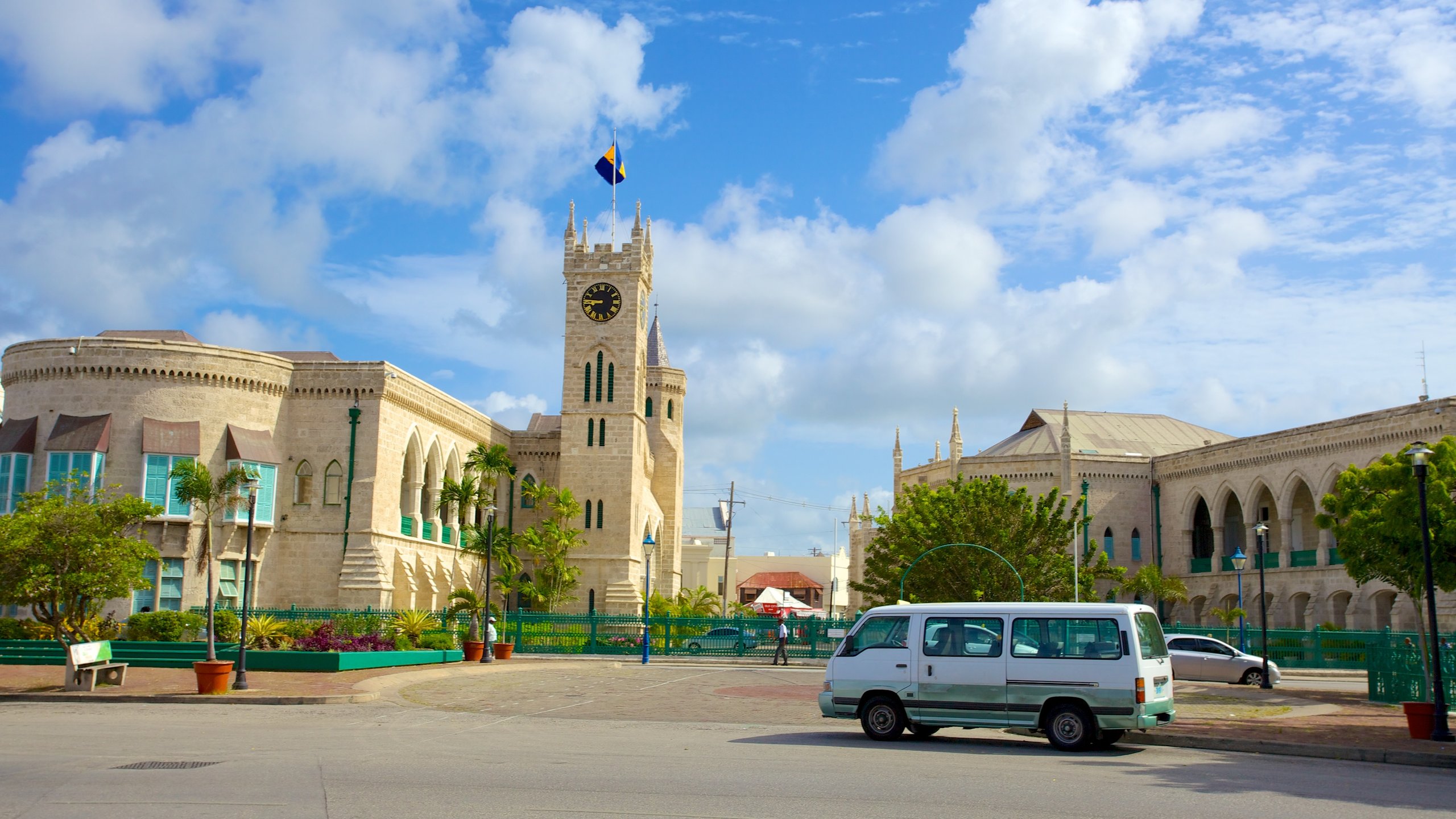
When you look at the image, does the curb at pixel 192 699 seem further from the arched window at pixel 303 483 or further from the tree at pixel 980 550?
the tree at pixel 980 550

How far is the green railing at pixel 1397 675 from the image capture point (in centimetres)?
2144

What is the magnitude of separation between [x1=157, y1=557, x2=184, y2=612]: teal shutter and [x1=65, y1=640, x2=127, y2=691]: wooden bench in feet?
48.2

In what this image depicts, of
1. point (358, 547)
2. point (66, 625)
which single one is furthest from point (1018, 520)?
point (66, 625)

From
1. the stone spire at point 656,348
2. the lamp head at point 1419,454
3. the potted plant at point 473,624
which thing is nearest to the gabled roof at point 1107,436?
the stone spire at point 656,348

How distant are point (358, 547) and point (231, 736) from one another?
25172 mm

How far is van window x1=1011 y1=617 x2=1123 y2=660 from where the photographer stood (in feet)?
47.0

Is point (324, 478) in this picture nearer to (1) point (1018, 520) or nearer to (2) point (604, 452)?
(2) point (604, 452)

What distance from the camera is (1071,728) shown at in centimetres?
1448

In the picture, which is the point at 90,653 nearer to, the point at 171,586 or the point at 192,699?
the point at 192,699

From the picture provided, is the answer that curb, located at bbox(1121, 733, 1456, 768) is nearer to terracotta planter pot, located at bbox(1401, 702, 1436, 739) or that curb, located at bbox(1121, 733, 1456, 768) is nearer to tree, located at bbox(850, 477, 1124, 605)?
terracotta planter pot, located at bbox(1401, 702, 1436, 739)

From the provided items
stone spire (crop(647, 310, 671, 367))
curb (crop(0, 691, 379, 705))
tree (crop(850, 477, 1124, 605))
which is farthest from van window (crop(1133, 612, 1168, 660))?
stone spire (crop(647, 310, 671, 367))

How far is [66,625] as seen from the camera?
77.3 feet

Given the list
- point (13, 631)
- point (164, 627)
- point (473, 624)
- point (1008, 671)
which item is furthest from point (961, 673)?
point (13, 631)

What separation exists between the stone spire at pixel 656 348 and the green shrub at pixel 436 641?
34.5 metres
